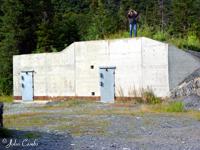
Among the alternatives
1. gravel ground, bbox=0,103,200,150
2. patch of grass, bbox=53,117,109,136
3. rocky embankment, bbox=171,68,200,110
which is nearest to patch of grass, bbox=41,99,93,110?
rocky embankment, bbox=171,68,200,110

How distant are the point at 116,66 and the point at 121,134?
12.1 meters

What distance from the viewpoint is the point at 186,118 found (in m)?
16.8

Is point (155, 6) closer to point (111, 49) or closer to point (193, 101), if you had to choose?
point (111, 49)

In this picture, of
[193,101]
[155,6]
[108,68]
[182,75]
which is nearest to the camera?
[193,101]

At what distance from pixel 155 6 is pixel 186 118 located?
47.7 m

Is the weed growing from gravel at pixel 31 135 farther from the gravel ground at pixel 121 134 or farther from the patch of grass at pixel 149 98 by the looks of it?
the patch of grass at pixel 149 98

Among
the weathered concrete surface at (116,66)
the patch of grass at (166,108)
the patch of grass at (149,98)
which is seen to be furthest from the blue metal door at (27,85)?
the patch of grass at (166,108)

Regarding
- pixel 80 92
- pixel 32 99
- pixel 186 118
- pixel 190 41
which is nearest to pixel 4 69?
pixel 32 99

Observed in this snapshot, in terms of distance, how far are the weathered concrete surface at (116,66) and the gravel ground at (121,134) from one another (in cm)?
594

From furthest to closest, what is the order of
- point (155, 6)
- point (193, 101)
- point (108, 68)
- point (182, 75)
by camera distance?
1. point (155, 6)
2. point (108, 68)
3. point (182, 75)
4. point (193, 101)

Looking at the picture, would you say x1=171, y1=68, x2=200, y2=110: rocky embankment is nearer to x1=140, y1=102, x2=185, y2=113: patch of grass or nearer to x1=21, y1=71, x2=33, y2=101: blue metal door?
x1=140, y1=102, x2=185, y2=113: patch of grass

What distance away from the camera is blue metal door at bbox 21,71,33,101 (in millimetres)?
29006

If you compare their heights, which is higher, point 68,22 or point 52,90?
point 68,22

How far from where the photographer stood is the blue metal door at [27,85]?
95.2 feet
